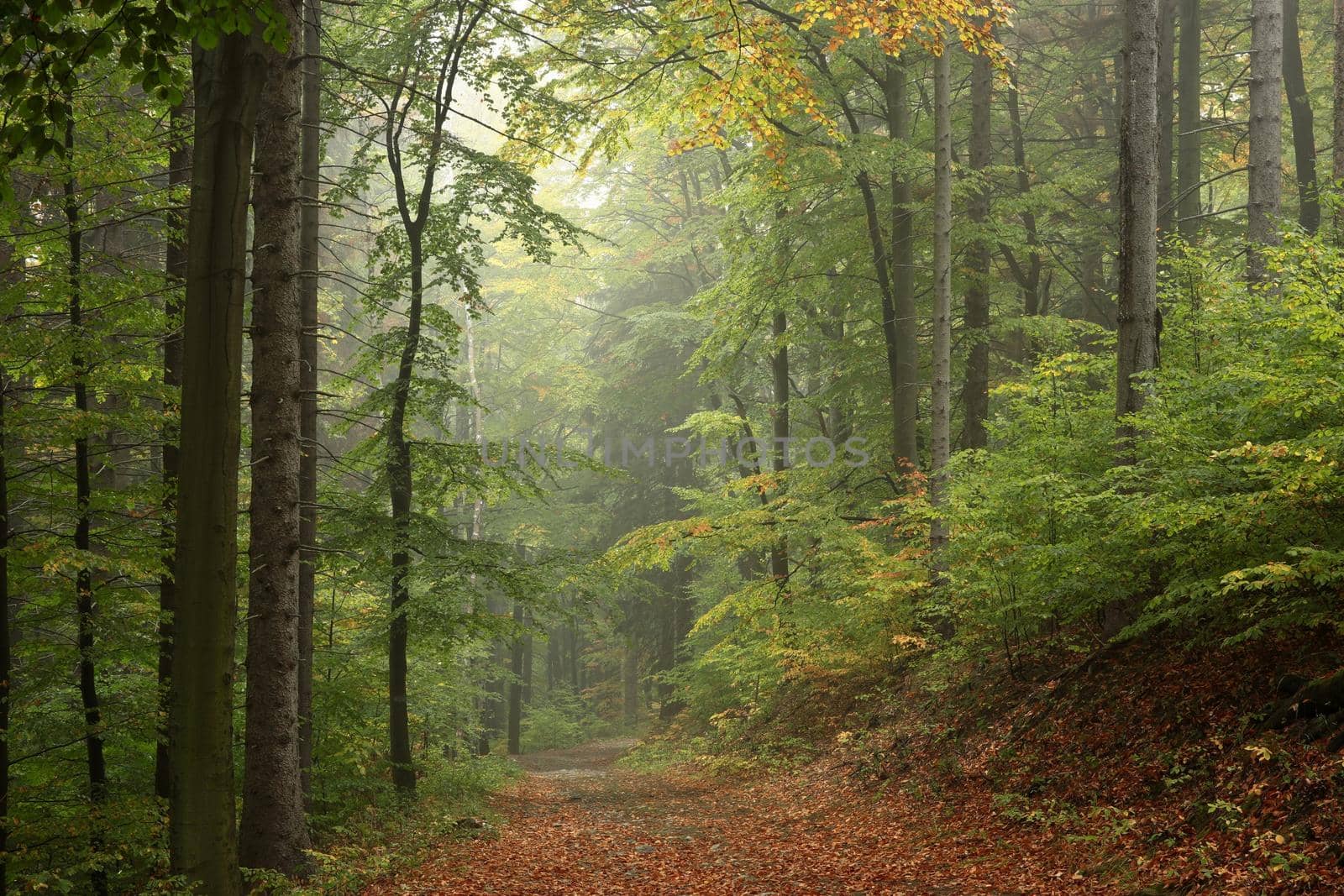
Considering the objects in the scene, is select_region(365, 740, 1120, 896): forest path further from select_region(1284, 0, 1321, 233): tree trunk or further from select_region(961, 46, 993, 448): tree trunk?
select_region(1284, 0, 1321, 233): tree trunk

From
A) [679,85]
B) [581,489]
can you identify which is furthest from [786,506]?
[581,489]

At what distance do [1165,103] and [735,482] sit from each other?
32.9 feet

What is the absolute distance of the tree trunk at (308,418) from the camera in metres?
9.29

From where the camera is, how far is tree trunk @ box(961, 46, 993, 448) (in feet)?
45.2

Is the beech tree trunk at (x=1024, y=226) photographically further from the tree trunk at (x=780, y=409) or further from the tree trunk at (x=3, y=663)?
the tree trunk at (x=3, y=663)

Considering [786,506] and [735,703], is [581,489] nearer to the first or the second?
[735,703]

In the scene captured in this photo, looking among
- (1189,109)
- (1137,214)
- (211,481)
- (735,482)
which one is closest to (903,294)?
(735,482)

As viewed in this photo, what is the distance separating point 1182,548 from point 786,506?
731cm

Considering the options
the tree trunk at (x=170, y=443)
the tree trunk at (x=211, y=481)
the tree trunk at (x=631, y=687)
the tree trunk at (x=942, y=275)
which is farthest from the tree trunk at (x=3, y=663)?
the tree trunk at (x=631, y=687)

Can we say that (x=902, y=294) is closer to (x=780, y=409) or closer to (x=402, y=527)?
(x=780, y=409)

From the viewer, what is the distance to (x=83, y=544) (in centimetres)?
713

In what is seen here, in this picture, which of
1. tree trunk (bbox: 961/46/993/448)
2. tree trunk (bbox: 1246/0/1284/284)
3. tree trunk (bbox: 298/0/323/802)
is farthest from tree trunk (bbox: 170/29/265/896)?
tree trunk (bbox: 1246/0/1284/284)

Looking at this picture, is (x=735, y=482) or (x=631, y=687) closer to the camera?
(x=735, y=482)

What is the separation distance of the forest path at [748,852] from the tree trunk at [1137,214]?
12.7 feet
